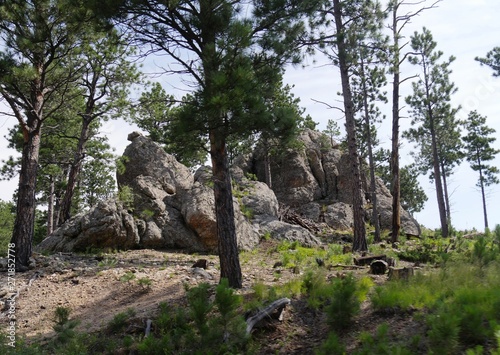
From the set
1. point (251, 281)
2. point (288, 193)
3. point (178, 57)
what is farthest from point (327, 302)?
point (288, 193)

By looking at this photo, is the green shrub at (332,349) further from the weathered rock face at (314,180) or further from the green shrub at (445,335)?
the weathered rock face at (314,180)

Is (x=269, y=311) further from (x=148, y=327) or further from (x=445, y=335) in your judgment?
(x=445, y=335)

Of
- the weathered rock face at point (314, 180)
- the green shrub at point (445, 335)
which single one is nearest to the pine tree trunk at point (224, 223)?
the green shrub at point (445, 335)

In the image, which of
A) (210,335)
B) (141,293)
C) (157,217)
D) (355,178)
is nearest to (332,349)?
(210,335)

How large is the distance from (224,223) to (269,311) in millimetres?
2069

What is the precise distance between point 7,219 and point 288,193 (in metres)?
23.0

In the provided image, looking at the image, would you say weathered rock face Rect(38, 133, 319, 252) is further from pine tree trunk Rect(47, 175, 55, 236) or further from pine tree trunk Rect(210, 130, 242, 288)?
pine tree trunk Rect(47, 175, 55, 236)

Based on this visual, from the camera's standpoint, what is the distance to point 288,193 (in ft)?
71.6

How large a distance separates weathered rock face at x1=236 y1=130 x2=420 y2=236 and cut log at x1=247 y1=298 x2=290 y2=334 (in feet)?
46.4

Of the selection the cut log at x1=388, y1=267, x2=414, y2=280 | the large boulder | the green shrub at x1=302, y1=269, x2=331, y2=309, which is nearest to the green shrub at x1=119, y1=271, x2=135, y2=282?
the large boulder

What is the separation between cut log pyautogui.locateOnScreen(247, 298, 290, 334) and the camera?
5477 mm

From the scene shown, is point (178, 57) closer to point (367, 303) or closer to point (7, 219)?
point (367, 303)

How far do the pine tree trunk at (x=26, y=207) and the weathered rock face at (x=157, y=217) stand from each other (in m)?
1.45

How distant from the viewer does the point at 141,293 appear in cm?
808
